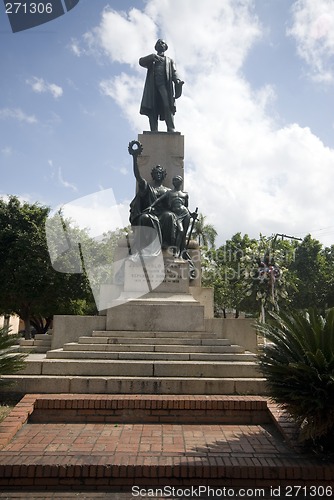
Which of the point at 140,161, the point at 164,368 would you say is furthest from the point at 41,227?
the point at 164,368

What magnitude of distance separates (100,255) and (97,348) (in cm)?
2321

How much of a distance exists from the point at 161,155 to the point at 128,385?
7.99 metres

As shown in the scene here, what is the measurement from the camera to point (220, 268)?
1491 inches

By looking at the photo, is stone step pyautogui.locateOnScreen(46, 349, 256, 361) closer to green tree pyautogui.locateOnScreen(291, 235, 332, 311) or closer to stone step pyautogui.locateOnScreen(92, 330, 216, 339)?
stone step pyautogui.locateOnScreen(92, 330, 216, 339)

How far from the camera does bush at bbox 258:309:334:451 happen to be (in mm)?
4402

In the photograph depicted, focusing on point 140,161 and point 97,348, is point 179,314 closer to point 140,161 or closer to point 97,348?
point 97,348

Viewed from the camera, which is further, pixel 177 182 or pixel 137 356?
pixel 177 182

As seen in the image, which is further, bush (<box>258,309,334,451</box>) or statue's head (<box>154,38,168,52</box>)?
statue's head (<box>154,38,168,52</box>)

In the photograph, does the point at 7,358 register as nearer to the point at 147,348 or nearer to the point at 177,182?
the point at 147,348

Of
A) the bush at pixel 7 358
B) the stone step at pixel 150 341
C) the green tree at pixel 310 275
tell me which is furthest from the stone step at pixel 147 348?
the green tree at pixel 310 275

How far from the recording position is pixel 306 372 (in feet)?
A: 14.8

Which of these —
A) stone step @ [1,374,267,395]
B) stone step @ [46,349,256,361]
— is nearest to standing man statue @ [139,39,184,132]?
stone step @ [46,349,256,361]

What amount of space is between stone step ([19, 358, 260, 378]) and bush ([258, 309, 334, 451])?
6.34 ft

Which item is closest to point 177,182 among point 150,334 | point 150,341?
point 150,334
